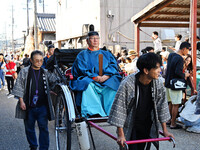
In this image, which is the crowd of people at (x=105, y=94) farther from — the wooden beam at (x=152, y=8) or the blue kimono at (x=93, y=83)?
the wooden beam at (x=152, y=8)

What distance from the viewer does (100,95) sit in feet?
14.3

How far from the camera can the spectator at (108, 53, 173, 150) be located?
284 cm

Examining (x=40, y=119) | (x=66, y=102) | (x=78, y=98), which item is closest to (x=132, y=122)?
(x=66, y=102)

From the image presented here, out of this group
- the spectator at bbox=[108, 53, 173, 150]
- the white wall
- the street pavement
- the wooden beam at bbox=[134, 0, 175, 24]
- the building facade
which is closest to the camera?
the spectator at bbox=[108, 53, 173, 150]

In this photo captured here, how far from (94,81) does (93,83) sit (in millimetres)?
51

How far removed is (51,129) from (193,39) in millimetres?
4104

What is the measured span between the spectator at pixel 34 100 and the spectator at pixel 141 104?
1.67 m

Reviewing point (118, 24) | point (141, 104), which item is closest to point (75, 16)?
point (118, 24)

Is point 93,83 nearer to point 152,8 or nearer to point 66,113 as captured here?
point 66,113

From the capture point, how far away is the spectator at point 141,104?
284 cm

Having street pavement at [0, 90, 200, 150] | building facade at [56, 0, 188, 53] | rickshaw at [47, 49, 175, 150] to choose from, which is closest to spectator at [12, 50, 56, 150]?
rickshaw at [47, 49, 175, 150]

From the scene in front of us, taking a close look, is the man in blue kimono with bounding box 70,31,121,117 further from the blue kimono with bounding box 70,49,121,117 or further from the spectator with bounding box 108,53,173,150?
the spectator with bounding box 108,53,173,150

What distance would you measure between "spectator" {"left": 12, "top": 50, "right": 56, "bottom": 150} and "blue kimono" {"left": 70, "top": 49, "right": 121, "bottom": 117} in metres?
0.45

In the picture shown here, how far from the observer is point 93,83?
433 centimetres
